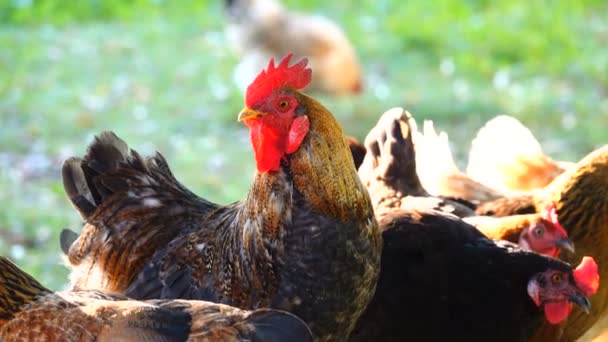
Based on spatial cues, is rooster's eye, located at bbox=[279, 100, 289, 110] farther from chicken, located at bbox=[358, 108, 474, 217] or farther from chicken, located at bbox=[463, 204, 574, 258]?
chicken, located at bbox=[463, 204, 574, 258]

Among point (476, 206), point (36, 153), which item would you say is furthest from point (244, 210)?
point (36, 153)

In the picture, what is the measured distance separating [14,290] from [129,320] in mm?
527

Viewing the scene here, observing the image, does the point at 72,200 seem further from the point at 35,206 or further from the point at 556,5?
the point at 556,5

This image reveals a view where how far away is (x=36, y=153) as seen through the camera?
A: 8.37 meters

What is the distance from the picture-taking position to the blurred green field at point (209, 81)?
26.7ft

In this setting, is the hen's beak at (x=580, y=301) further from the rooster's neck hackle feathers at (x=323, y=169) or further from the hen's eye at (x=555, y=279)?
the rooster's neck hackle feathers at (x=323, y=169)

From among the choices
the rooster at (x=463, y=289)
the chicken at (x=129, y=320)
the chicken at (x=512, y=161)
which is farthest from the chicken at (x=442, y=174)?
the chicken at (x=129, y=320)

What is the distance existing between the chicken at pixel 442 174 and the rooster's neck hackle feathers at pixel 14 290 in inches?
90.2

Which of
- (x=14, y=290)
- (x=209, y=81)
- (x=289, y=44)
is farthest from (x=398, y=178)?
(x=209, y=81)

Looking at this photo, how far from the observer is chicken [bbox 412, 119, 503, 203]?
525cm

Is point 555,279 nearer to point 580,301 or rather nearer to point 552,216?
point 580,301

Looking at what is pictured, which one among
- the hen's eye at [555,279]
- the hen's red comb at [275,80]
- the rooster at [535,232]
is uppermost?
the hen's red comb at [275,80]

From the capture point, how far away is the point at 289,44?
33.5 feet

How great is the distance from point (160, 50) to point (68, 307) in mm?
7851
